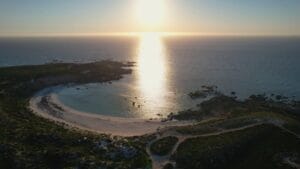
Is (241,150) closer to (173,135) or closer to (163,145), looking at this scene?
(173,135)

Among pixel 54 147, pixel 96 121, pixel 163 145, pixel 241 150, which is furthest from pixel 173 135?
pixel 96 121

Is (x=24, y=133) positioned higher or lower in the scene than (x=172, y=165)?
higher

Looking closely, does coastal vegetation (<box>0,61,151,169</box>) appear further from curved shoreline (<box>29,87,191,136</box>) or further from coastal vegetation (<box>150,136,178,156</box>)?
curved shoreline (<box>29,87,191,136</box>)

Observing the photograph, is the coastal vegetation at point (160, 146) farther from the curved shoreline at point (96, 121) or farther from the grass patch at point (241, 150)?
the curved shoreline at point (96, 121)

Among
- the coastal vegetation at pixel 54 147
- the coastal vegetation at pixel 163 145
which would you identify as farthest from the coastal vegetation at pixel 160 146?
the coastal vegetation at pixel 163 145

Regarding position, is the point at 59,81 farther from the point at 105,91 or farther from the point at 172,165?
the point at 172,165

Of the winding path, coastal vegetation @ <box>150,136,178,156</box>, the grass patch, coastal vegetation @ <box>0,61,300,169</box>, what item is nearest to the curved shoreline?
coastal vegetation @ <box>0,61,300,169</box>

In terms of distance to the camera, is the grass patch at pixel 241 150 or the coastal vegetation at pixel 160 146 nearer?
the coastal vegetation at pixel 160 146

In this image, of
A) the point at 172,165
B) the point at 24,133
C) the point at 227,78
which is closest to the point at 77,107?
the point at 24,133
